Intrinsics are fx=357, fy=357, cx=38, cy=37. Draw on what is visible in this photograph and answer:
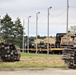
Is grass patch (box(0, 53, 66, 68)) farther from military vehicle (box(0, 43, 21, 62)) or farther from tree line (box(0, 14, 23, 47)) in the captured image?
tree line (box(0, 14, 23, 47))

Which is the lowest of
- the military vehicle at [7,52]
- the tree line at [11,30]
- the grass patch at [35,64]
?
the grass patch at [35,64]

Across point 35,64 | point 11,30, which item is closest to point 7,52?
point 35,64

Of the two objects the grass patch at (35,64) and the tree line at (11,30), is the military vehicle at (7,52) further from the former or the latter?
the tree line at (11,30)

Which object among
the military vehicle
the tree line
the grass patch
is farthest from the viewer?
the tree line

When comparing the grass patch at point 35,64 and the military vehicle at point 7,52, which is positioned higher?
the military vehicle at point 7,52

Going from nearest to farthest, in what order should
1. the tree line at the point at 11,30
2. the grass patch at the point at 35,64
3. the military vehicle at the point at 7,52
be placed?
the grass patch at the point at 35,64, the military vehicle at the point at 7,52, the tree line at the point at 11,30

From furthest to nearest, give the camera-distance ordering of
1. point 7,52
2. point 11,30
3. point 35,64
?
point 11,30, point 7,52, point 35,64

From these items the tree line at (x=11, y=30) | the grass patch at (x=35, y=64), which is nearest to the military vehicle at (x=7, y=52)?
the grass patch at (x=35, y=64)

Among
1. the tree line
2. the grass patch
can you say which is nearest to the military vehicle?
the grass patch

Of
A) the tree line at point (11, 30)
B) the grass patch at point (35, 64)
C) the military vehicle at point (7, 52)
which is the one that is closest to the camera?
the grass patch at point (35, 64)

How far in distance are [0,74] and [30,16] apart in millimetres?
64477

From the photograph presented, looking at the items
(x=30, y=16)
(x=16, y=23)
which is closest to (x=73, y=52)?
(x=30, y=16)

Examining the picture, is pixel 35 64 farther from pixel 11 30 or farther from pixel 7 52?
pixel 11 30

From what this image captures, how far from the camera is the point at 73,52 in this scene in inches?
1026
